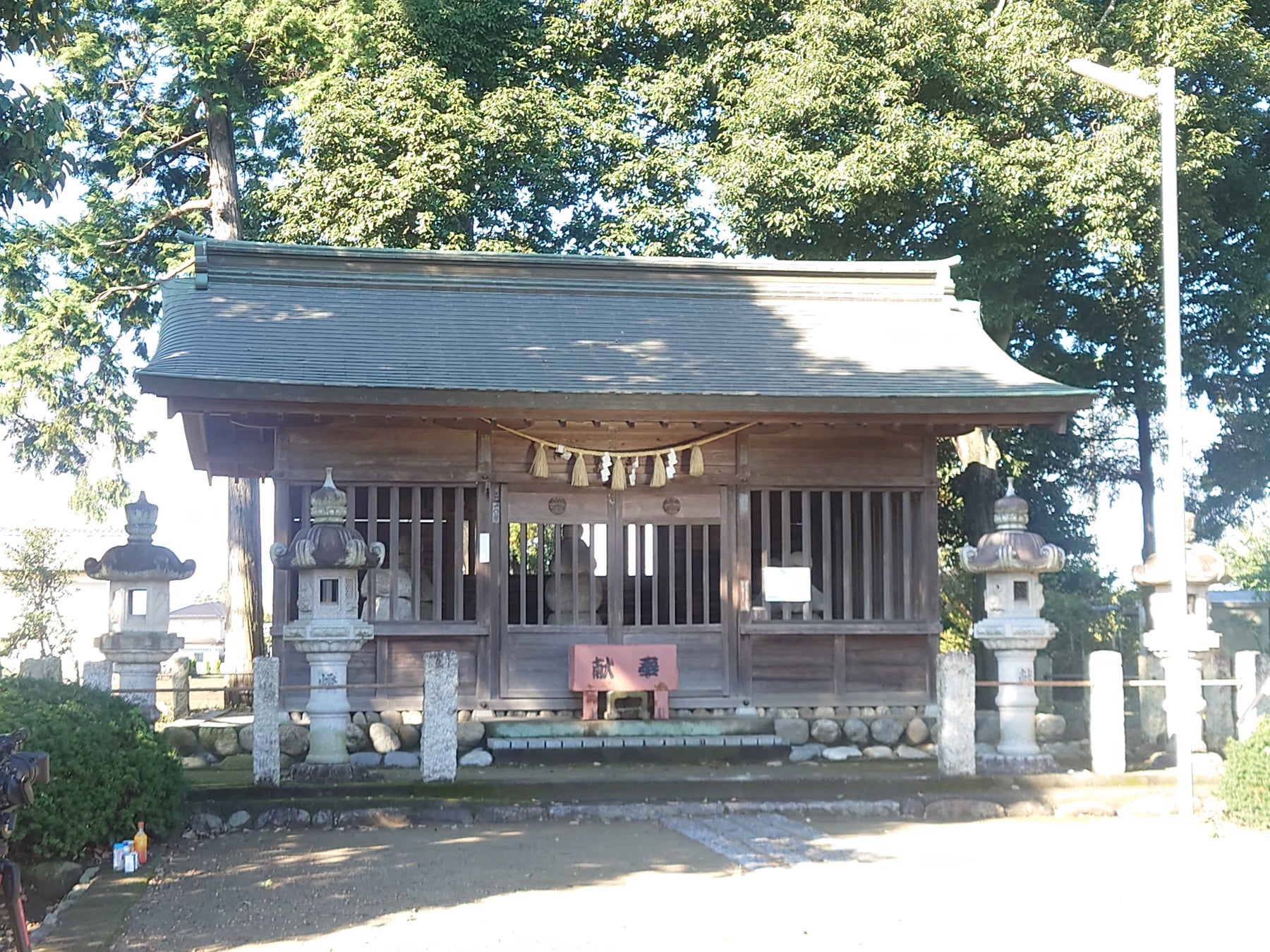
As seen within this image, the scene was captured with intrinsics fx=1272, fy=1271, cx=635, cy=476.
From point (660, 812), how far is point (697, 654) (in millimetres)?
3336

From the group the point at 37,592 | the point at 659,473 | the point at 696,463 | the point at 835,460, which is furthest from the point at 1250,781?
the point at 37,592

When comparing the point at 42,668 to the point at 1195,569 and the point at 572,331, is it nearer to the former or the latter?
the point at 572,331

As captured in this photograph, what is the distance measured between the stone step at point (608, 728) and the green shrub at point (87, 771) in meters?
3.92

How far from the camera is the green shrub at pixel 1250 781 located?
9711mm

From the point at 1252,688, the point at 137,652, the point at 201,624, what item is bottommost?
the point at 201,624

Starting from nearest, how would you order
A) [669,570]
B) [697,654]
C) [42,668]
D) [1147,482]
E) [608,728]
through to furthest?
[42,668], [608,728], [697,654], [669,570], [1147,482]

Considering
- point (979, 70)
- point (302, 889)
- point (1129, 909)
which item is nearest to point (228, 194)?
point (979, 70)

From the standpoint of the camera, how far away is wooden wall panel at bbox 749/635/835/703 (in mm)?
13820

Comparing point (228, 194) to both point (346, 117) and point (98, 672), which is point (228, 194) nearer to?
point (346, 117)

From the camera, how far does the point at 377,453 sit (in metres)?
13.3

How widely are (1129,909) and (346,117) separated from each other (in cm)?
1868

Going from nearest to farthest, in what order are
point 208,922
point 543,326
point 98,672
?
point 208,922 → point 98,672 → point 543,326

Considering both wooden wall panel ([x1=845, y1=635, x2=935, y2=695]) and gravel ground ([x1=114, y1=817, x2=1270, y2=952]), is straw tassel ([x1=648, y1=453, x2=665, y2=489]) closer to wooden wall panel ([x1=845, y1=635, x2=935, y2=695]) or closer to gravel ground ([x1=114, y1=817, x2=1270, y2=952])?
wooden wall panel ([x1=845, y1=635, x2=935, y2=695])

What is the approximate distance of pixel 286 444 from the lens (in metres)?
13.2
